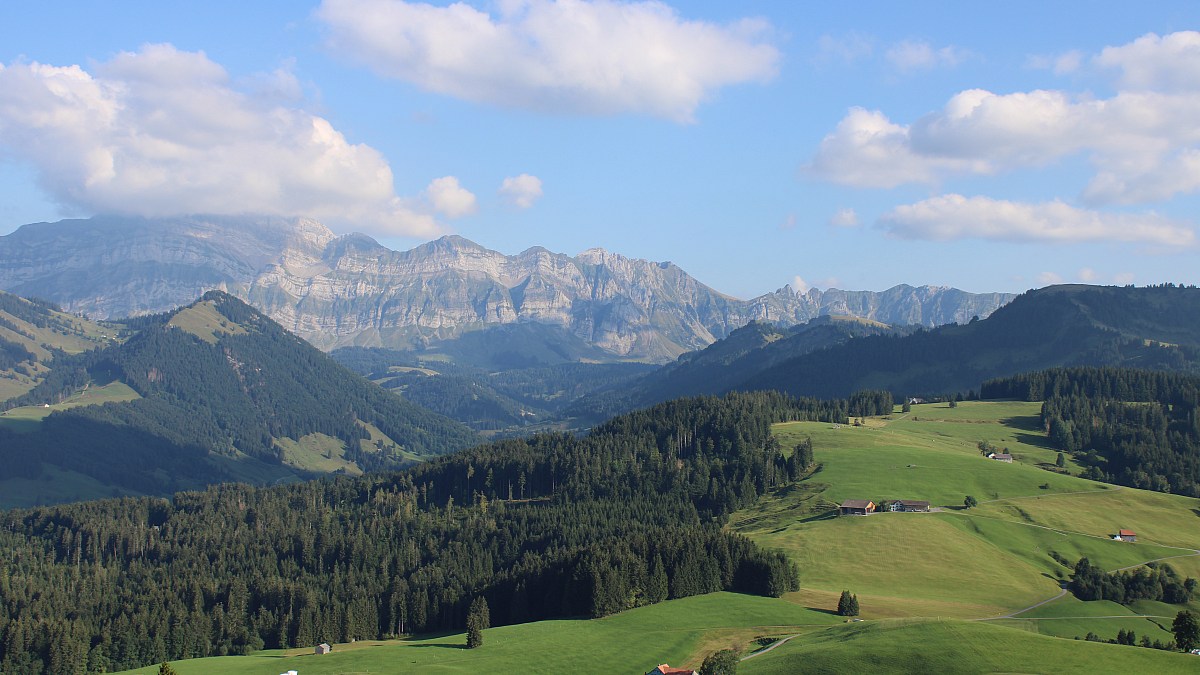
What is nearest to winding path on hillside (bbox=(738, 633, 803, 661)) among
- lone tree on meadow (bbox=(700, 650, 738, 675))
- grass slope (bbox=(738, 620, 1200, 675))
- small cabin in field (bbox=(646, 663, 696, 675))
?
grass slope (bbox=(738, 620, 1200, 675))

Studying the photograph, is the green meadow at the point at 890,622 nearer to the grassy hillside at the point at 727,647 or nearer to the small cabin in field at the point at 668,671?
the grassy hillside at the point at 727,647

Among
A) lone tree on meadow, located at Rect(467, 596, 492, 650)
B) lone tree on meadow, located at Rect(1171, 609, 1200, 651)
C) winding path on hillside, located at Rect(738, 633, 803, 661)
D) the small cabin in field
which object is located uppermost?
lone tree on meadow, located at Rect(1171, 609, 1200, 651)

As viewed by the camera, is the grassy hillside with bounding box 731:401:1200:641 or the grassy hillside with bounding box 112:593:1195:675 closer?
the grassy hillside with bounding box 112:593:1195:675

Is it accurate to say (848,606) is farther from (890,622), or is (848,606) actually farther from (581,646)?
(581,646)

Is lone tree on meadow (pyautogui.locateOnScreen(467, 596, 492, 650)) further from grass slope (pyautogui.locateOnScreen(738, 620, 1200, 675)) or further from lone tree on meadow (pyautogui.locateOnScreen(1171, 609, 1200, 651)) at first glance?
lone tree on meadow (pyautogui.locateOnScreen(1171, 609, 1200, 651))

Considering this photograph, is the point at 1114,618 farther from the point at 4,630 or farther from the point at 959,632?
the point at 4,630

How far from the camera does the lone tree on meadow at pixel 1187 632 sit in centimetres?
11525

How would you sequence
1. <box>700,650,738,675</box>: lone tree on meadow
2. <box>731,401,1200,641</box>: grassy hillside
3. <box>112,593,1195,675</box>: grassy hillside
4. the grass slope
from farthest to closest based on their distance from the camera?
<box>731,401,1200,641</box>: grassy hillside → <box>700,650,738,675</box>: lone tree on meadow → <box>112,593,1195,675</box>: grassy hillside → the grass slope

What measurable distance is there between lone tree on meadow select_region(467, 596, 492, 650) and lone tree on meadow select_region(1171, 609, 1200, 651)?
85885mm

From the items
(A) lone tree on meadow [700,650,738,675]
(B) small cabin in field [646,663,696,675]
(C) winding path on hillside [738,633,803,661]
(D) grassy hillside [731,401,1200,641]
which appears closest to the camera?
(A) lone tree on meadow [700,650,738,675]

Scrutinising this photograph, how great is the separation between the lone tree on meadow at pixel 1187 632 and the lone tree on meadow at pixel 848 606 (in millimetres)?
41137

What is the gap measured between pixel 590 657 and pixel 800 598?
45.8 m

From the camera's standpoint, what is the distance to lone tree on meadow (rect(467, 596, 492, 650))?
13762cm

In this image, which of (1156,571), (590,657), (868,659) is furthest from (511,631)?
(1156,571)
